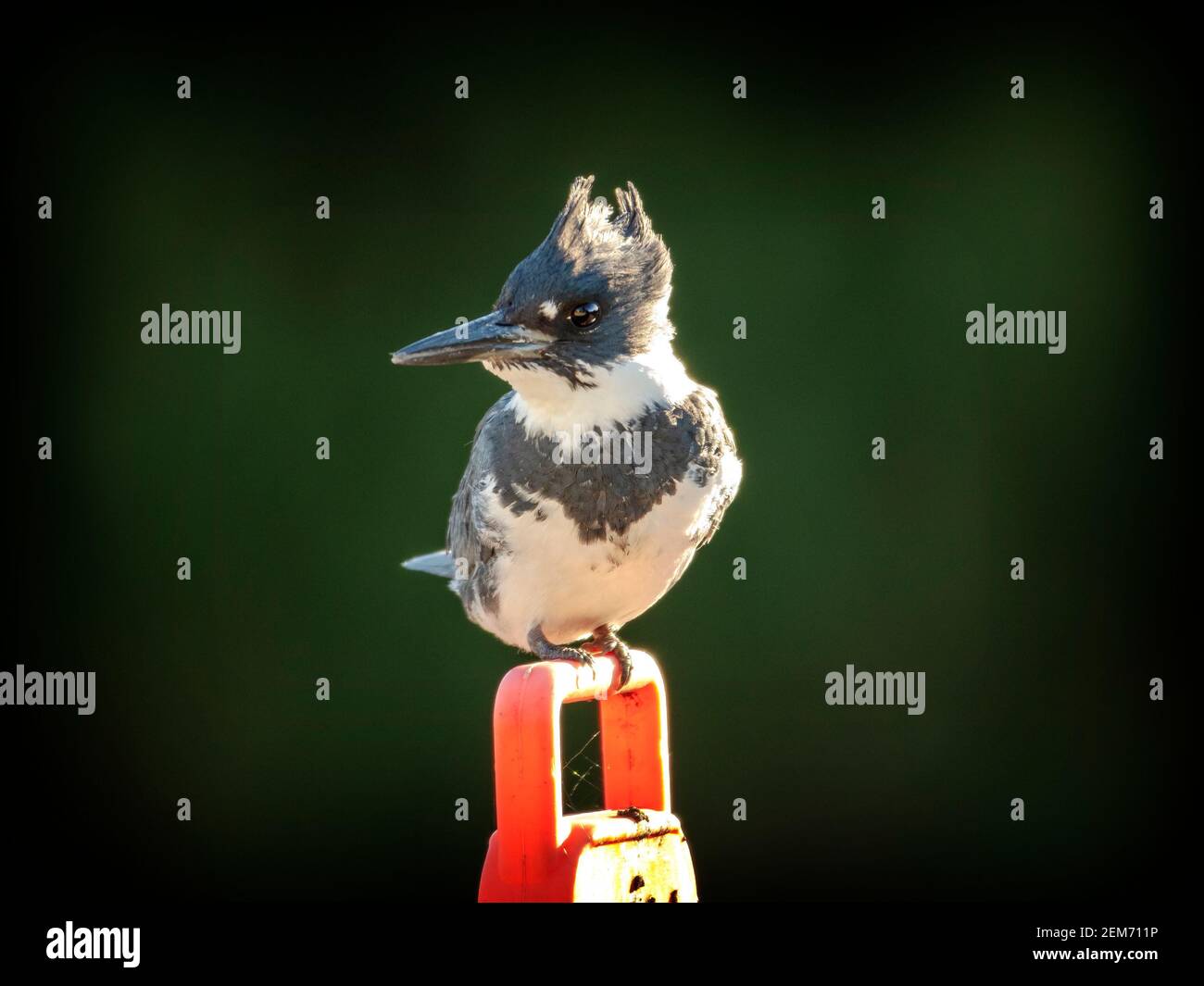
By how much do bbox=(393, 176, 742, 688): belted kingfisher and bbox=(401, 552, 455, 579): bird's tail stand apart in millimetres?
352

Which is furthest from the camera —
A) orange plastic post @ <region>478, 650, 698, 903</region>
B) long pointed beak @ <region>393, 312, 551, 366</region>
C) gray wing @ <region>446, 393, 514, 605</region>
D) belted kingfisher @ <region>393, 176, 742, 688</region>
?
gray wing @ <region>446, 393, 514, 605</region>

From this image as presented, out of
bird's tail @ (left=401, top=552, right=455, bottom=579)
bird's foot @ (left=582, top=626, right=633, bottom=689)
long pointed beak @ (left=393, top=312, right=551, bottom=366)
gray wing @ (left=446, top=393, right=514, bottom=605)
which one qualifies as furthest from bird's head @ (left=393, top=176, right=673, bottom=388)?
bird's tail @ (left=401, top=552, right=455, bottom=579)

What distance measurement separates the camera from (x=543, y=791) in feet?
5.44

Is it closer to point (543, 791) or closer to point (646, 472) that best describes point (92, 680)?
point (646, 472)

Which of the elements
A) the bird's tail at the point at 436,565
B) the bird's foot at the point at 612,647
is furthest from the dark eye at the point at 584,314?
the bird's tail at the point at 436,565

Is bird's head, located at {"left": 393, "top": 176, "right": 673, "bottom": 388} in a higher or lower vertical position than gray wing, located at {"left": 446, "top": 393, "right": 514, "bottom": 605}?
higher

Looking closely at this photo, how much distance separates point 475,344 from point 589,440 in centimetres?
25

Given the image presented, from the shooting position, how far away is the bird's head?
2.09 metres

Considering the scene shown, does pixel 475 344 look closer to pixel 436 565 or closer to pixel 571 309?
pixel 571 309

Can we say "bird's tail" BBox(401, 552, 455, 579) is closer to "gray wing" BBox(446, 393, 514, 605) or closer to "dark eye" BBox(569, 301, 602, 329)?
"gray wing" BBox(446, 393, 514, 605)

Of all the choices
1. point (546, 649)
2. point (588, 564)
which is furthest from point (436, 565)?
point (588, 564)

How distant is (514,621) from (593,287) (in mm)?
572

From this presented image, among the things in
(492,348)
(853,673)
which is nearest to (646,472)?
(492,348)

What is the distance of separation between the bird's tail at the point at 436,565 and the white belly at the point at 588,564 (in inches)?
13.8
